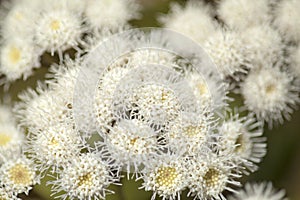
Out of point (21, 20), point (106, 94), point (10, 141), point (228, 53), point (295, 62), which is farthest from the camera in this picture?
point (21, 20)

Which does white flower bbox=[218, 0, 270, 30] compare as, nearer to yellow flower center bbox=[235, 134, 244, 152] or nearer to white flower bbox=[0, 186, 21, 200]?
yellow flower center bbox=[235, 134, 244, 152]

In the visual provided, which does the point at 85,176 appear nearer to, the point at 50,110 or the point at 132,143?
the point at 132,143

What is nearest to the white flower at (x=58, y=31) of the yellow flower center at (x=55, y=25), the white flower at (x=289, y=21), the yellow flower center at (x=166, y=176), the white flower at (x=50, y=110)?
the yellow flower center at (x=55, y=25)

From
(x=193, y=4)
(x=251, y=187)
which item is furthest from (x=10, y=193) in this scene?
(x=193, y=4)

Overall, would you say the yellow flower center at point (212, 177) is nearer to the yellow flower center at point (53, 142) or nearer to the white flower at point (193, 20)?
the yellow flower center at point (53, 142)

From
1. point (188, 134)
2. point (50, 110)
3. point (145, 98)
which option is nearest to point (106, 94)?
point (145, 98)
